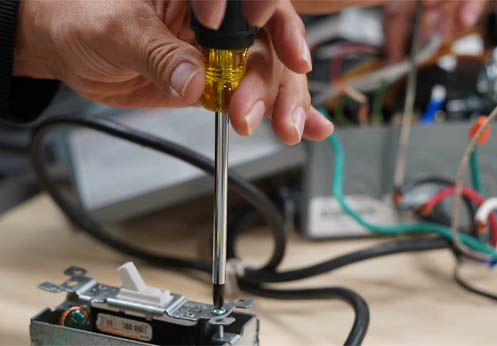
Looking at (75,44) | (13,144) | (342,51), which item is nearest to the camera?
→ (75,44)

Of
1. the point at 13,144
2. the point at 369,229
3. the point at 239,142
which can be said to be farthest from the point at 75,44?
the point at 13,144

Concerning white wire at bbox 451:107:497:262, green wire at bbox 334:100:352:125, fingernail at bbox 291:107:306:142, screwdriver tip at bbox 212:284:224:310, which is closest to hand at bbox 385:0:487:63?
green wire at bbox 334:100:352:125

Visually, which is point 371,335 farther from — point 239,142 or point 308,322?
point 239,142

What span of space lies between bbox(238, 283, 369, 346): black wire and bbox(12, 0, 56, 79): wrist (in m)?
0.25

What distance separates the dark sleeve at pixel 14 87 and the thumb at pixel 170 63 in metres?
0.15

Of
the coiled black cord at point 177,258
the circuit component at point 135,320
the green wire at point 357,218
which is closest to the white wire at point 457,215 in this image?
the green wire at point 357,218

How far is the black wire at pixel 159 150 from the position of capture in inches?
18.2

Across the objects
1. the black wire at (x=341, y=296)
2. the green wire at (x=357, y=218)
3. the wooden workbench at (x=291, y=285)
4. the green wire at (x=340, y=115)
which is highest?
the green wire at (x=340, y=115)

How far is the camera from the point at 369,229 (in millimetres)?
609

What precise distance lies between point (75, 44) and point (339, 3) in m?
0.24

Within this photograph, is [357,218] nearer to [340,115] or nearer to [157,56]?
[340,115]

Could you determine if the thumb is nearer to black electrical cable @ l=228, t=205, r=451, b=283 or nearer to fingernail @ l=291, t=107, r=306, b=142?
fingernail @ l=291, t=107, r=306, b=142

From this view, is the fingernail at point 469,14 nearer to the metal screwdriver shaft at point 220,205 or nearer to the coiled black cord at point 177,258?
the coiled black cord at point 177,258

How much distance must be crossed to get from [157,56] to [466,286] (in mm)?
348
